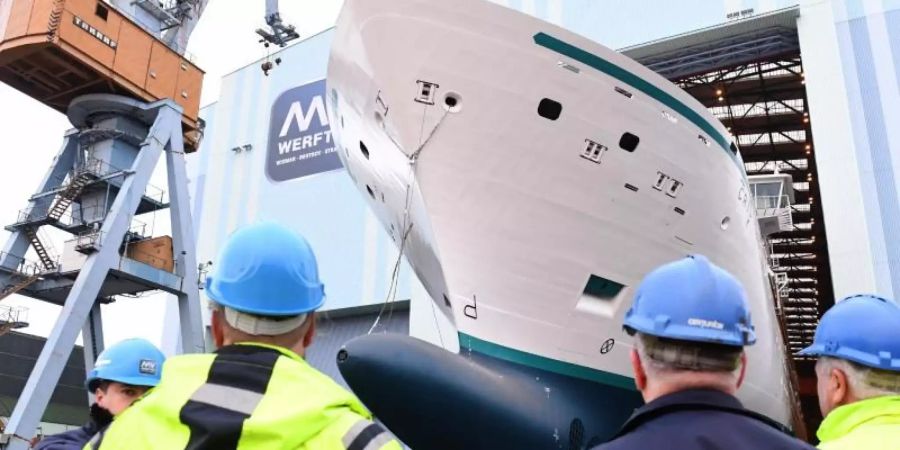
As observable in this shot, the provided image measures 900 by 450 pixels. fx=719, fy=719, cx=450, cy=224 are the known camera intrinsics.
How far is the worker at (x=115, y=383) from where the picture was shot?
3.38m

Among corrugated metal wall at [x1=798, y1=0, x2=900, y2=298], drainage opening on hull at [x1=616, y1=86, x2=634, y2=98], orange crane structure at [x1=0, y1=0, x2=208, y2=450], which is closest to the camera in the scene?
drainage opening on hull at [x1=616, y1=86, x2=634, y2=98]

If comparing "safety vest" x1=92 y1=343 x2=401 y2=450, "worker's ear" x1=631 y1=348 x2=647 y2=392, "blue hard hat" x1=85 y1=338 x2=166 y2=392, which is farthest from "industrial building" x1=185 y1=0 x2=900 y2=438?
"safety vest" x1=92 y1=343 x2=401 y2=450

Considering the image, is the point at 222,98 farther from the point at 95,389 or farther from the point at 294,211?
the point at 95,389

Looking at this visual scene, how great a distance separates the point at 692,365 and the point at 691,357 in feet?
0.06

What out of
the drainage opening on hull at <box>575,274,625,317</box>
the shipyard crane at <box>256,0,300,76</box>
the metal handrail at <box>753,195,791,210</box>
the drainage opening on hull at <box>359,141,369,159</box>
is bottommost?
the drainage opening on hull at <box>575,274,625,317</box>

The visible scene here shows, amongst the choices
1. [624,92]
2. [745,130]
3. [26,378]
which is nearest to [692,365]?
[624,92]

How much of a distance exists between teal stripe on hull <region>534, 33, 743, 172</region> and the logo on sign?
15669 mm

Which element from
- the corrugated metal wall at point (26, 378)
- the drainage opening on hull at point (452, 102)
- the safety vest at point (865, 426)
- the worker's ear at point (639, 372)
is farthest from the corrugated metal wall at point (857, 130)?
the corrugated metal wall at point (26, 378)

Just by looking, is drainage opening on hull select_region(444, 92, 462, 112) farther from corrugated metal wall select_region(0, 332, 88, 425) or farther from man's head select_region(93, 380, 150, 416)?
corrugated metal wall select_region(0, 332, 88, 425)

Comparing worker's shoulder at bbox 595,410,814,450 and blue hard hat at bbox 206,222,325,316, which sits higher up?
blue hard hat at bbox 206,222,325,316

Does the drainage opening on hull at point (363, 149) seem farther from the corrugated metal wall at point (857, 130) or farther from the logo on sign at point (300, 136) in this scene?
the logo on sign at point (300, 136)

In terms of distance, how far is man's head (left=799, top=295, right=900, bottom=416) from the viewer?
2402 millimetres

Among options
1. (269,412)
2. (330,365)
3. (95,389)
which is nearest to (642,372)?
(269,412)

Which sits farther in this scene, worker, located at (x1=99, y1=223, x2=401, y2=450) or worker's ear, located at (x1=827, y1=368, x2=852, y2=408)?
worker's ear, located at (x1=827, y1=368, x2=852, y2=408)
